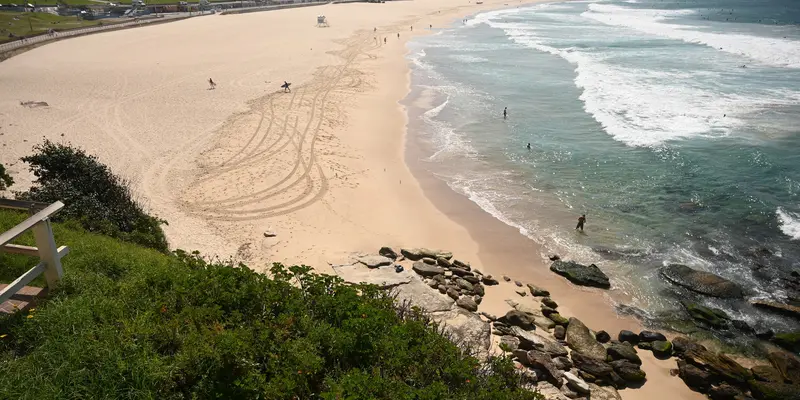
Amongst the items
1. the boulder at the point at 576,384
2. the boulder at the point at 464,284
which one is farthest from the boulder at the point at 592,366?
the boulder at the point at 464,284

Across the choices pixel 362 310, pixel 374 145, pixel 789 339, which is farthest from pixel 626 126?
pixel 362 310

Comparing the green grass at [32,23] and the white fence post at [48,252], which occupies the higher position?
the green grass at [32,23]

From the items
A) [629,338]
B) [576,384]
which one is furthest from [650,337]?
[576,384]

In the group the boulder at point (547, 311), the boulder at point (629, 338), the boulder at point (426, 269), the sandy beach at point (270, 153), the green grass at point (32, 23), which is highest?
the green grass at point (32, 23)

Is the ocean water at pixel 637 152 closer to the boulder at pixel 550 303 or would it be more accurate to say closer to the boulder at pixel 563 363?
the boulder at pixel 550 303

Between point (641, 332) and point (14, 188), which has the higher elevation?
point (14, 188)

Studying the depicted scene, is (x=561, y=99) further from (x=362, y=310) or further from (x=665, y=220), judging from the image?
(x=362, y=310)
